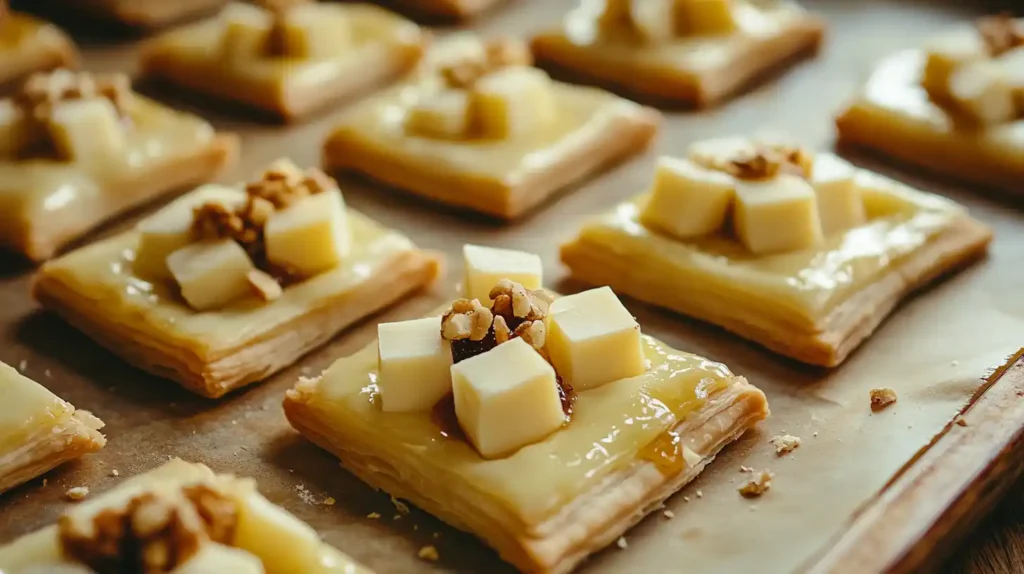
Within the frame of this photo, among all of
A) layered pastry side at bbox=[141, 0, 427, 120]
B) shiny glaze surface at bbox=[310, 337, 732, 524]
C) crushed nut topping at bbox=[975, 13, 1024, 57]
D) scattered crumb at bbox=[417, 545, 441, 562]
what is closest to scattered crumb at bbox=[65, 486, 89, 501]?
shiny glaze surface at bbox=[310, 337, 732, 524]

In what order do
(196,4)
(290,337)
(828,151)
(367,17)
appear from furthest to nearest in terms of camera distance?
(196,4), (367,17), (828,151), (290,337)

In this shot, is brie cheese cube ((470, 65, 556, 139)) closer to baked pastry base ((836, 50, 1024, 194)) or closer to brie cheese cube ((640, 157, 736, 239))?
brie cheese cube ((640, 157, 736, 239))

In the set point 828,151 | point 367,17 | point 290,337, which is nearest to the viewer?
point 290,337

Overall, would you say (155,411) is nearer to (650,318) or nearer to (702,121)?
(650,318)

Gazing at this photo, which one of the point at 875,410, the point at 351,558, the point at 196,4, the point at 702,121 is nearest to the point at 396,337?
the point at 351,558

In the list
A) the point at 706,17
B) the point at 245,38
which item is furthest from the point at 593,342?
the point at 245,38

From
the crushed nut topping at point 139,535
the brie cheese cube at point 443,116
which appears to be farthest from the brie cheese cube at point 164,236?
the crushed nut topping at point 139,535
